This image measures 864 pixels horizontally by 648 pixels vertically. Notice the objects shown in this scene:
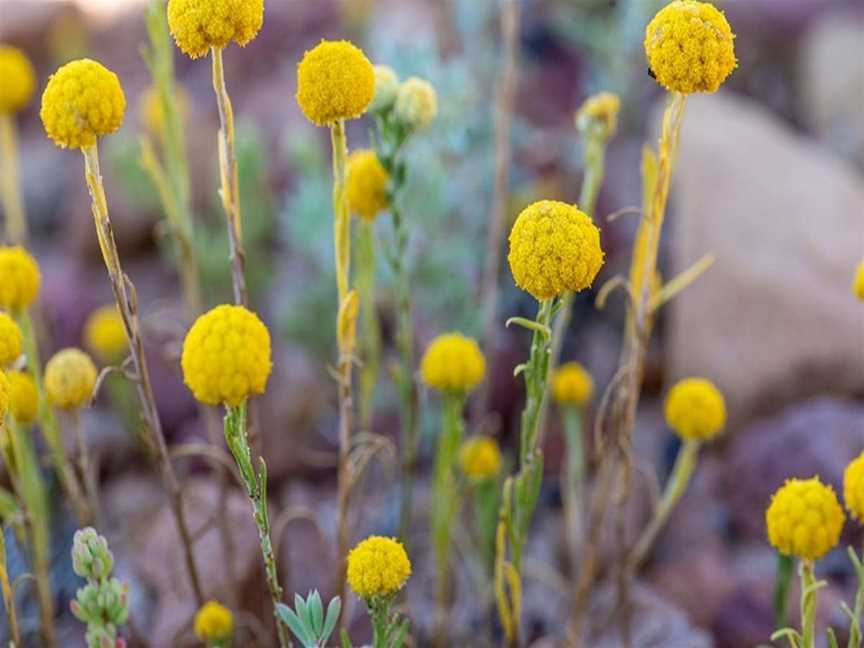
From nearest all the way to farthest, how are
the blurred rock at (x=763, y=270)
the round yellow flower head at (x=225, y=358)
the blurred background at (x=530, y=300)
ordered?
the round yellow flower head at (x=225, y=358) < the blurred background at (x=530, y=300) < the blurred rock at (x=763, y=270)

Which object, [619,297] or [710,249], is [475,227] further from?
[710,249]

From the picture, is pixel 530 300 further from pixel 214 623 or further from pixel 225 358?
pixel 225 358

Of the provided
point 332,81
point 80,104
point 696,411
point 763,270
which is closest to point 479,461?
point 696,411

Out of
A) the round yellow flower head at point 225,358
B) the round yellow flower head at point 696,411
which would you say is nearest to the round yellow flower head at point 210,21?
the round yellow flower head at point 225,358

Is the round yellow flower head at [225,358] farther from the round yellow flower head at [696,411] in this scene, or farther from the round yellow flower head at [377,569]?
the round yellow flower head at [696,411]

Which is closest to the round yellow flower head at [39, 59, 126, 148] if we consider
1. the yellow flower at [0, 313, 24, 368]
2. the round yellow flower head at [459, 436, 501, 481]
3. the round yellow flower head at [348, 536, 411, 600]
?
the yellow flower at [0, 313, 24, 368]

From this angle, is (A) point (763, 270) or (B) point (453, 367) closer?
(B) point (453, 367)
